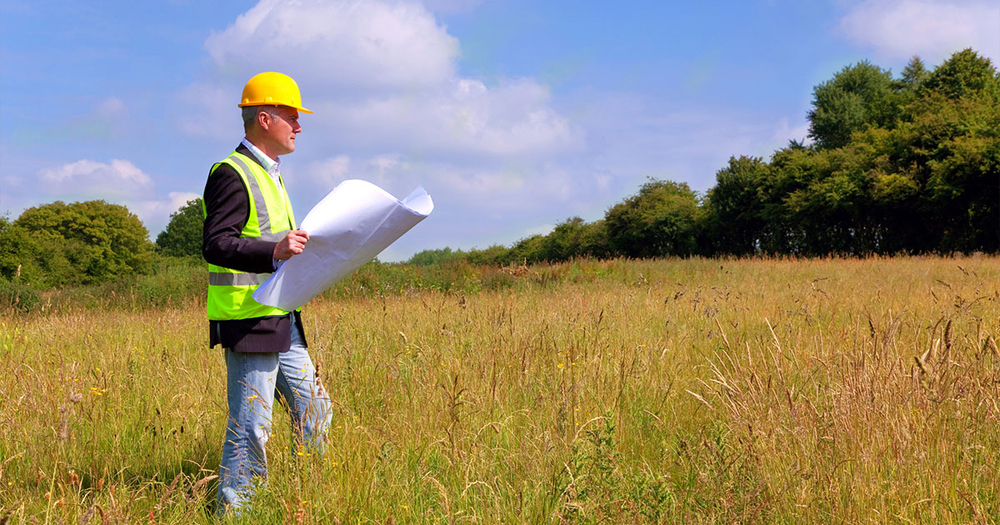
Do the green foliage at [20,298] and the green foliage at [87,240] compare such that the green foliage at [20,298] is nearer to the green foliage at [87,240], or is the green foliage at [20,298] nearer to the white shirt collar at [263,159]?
the white shirt collar at [263,159]

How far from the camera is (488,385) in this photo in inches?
136

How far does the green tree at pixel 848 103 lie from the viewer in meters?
39.5

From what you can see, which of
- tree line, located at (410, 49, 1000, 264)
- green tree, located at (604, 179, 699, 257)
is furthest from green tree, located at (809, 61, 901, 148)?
green tree, located at (604, 179, 699, 257)

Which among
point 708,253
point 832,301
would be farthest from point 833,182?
point 832,301

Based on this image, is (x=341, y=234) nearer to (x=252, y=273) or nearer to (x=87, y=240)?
(x=252, y=273)

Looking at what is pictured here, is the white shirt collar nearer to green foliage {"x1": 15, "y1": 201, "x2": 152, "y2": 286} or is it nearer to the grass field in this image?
the grass field

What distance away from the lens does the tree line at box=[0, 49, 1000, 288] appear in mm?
25125

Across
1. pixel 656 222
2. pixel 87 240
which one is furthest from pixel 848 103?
pixel 87 240

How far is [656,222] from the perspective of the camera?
41719mm

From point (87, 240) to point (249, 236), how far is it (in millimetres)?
53373

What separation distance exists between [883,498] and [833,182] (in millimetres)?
30611

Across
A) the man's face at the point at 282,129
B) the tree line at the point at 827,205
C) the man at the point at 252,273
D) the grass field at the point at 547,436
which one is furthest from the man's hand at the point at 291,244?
the tree line at the point at 827,205

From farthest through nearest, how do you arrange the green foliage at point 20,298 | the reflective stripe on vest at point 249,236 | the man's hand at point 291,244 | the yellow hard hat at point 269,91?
the green foliage at point 20,298 → the yellow hard hat at point 269,91 → the reflective stripe on vest at point 249,236 → the man's hand at point 291,244

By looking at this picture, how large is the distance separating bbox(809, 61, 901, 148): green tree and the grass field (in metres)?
40.2
